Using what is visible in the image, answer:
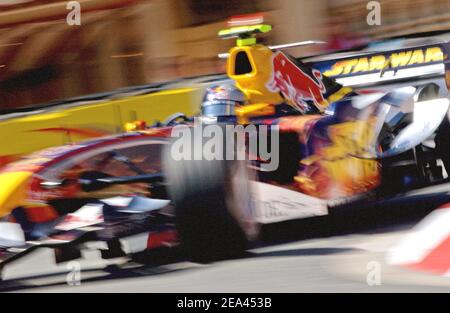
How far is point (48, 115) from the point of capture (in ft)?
24.6

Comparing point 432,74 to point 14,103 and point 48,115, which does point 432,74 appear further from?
point 14,103

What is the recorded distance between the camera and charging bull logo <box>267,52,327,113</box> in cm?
565

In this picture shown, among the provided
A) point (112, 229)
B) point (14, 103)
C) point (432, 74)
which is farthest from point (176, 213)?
point (14, 103)

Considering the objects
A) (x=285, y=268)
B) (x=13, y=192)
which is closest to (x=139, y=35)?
(x=13, y=192)

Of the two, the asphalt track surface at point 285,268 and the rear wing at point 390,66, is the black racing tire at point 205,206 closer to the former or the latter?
the asphalt track surface at point 285,268

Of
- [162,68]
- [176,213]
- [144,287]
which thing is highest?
[162,68]

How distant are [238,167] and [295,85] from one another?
0.82m

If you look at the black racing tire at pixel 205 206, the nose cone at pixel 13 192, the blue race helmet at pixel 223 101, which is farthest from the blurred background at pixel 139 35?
the black racing tire at pixel 205 206

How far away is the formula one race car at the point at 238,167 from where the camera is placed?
16.4 ft

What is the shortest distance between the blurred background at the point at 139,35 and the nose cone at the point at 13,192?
4030mm

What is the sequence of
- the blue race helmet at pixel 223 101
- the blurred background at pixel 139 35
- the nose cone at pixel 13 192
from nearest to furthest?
1. the nose cone at pixel 13 192
2. the blue race helmet at pixel 223 101
3. the blurred background at pixel 139 35

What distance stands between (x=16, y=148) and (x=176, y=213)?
9.33 feet

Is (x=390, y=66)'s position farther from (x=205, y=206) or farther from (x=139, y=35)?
(x=139, y=35)

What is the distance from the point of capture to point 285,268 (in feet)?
15.8
